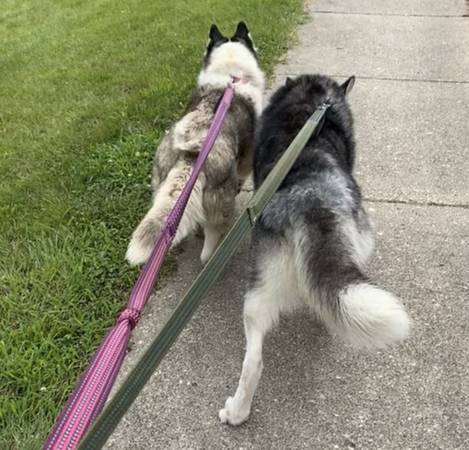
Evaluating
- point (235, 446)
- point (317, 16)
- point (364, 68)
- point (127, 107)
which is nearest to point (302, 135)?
point (235, 446)

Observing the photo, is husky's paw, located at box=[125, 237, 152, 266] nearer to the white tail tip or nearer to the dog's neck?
the white tail tip

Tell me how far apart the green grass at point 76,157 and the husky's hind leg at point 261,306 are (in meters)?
0.96

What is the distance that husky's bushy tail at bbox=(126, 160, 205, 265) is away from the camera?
100 inches

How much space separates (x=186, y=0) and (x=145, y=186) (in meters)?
5.26

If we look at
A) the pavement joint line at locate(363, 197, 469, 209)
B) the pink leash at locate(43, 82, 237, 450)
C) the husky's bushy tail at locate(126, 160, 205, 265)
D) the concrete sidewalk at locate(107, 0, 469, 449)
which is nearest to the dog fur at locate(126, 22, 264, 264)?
the husky's bushy tail at locate(126, 160, 205, 265)

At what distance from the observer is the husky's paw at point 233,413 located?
251 centimetres

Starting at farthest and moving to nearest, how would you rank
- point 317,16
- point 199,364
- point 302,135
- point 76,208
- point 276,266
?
point 317,16
point 76,208
point 199,364
point 302,135
point 276,266

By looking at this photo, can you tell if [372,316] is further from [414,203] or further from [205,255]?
[414,203]

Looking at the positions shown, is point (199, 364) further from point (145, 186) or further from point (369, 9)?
point (369, 9)

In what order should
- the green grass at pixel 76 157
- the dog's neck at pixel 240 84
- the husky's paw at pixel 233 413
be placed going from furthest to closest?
the dog's neck at pixel 240 84 < the green grass at pixel 76 157 < the husky's paw at pixel 233 413

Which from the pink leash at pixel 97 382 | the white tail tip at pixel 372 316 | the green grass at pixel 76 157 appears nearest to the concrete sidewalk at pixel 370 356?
the green grass at pixel 76 157

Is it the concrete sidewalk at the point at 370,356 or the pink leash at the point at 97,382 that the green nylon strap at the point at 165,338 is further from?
the concrete sidewalk at the point at 370,356

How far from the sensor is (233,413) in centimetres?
251

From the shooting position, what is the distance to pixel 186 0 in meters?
8.39
